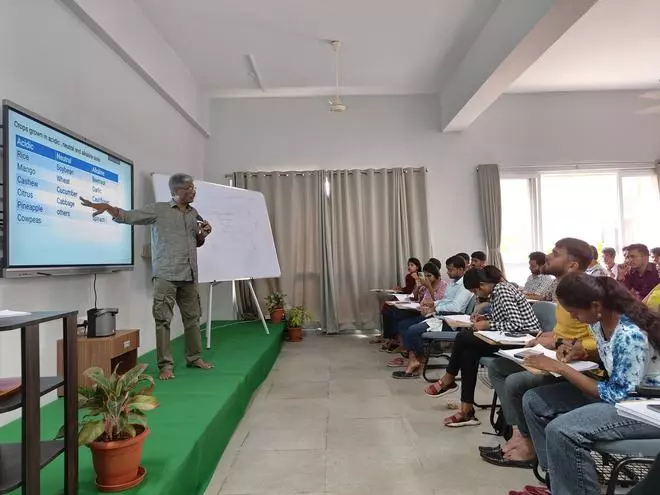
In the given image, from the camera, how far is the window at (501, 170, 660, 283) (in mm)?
6363

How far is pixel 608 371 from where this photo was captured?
62.4 inches

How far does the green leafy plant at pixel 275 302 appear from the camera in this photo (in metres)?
6.02

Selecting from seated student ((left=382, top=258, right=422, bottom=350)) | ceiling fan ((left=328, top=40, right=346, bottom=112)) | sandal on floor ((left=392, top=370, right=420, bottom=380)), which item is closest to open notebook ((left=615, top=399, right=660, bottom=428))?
sandal on floor ((left=392, top=370, right=420, bottom=380))

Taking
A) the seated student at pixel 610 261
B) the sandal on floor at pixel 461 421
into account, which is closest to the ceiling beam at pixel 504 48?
the seated student at pixel 610 261

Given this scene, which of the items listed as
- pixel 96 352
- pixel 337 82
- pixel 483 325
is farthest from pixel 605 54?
pixel 96 352

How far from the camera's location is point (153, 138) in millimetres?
4562

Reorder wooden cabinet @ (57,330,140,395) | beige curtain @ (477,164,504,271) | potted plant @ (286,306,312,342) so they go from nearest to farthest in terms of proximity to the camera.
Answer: wooden cabinet @ (57,330,140,395) → potted plant @ (286,306,312,342) → beige curtain @ (477,164,504,271)

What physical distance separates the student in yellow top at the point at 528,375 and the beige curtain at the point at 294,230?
13.3ft

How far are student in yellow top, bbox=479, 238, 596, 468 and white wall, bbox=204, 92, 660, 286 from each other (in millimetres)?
4070

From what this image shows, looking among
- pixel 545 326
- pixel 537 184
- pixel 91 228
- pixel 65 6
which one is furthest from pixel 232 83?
pixel 545 326

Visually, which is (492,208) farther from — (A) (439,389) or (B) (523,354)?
(B) (523,354)

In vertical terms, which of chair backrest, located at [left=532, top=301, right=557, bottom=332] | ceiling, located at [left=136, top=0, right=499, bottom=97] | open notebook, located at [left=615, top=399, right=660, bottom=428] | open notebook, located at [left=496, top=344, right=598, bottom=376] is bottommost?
open notebook, located at [left=615, top=399, right=660, bottom=428]

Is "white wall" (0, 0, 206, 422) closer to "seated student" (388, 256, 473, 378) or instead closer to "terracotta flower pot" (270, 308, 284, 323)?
"terracotta flower pot" (270, 308, 284, 323)

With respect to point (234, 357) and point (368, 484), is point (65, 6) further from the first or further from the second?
point (368, 484)
